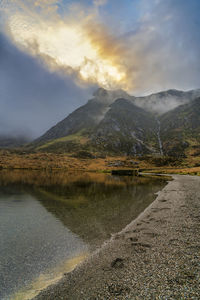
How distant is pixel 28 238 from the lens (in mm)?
17422

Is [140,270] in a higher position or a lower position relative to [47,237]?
higher

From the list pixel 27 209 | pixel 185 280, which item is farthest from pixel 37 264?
pixel 27 209

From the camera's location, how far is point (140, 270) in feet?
37.9

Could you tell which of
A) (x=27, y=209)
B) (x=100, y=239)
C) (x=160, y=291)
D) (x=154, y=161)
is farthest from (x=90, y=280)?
(x=154, y=161)

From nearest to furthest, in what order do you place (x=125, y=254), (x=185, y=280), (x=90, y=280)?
(x=185, y=280), (x=90, y=280), (x=125, y=254)

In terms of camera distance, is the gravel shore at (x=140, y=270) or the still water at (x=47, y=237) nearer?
the gravel shore at (x=140, y=270)

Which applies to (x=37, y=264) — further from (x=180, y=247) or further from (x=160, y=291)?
(x=180, y=247)

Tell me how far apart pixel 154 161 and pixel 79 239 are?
166644mm

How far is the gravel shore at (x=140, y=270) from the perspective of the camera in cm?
934

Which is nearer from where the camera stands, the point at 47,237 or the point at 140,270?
the point at 140,270

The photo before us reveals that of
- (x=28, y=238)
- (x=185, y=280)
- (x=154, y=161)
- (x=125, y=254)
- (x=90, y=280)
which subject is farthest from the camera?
(x=154, y=161)

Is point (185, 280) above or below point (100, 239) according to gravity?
above

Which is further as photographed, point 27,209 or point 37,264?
point 27,209

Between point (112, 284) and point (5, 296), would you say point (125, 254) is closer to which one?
point (112, 284)
